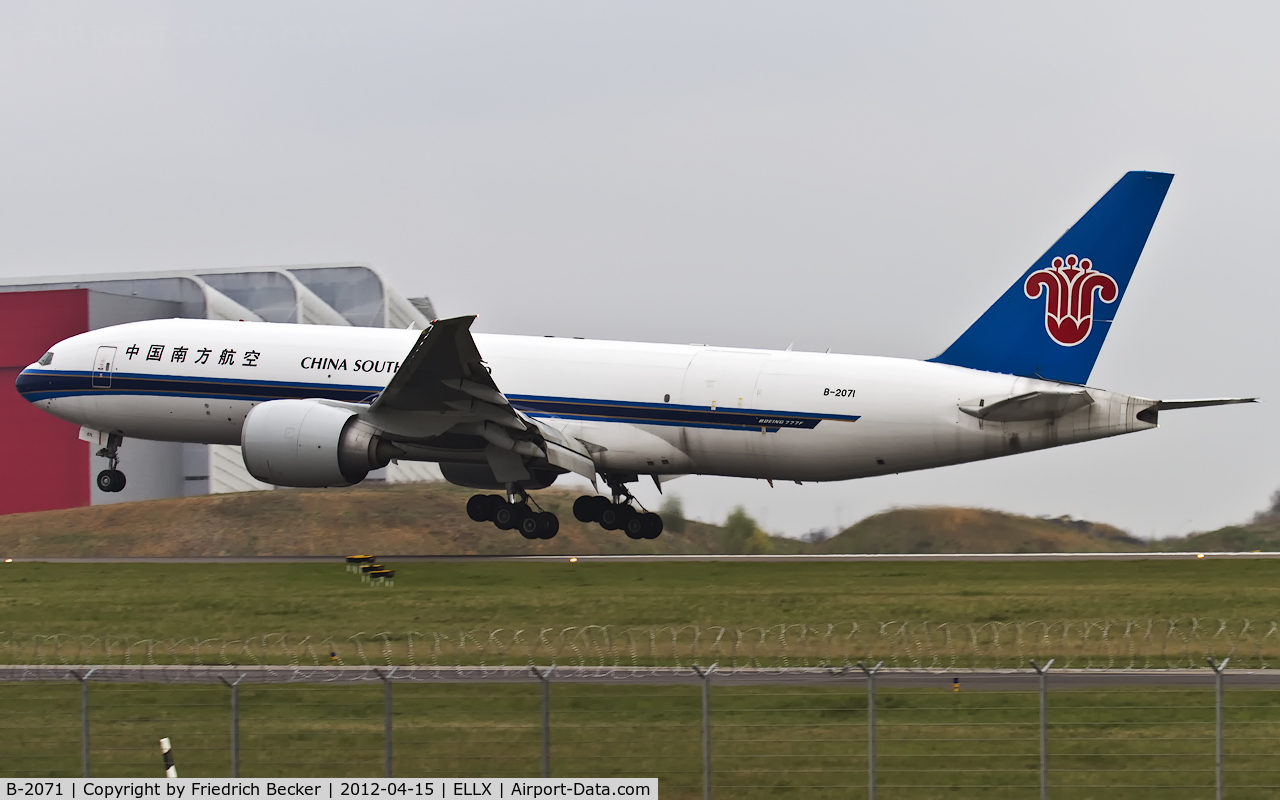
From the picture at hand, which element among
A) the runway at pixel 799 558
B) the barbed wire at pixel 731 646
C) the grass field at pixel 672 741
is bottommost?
the grass field at pixel 672 741

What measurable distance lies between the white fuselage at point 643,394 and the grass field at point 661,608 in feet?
9.87

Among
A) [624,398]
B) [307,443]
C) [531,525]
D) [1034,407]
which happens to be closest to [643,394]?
[624,398]

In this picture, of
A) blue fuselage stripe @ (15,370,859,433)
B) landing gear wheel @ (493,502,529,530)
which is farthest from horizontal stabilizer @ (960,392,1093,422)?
landing gear wheel @ (493,502,529,530)

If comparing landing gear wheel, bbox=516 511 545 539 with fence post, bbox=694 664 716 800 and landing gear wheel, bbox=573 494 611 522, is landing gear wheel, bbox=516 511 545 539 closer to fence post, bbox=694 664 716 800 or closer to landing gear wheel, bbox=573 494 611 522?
landing gear wheel, bbox=573 494 611 522

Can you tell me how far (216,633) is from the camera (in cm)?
2698

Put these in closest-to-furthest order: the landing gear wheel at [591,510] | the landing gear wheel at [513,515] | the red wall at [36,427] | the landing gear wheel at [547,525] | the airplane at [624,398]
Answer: the airplane at [624,398] < the landing gear wheel at [547,525] < the landing gear wheel at [513,515] < the landing gear wheel at [591,510] < the red wall at [36,427]

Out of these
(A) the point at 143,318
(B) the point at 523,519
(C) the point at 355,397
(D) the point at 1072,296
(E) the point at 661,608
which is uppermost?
(A) the point at 143,318

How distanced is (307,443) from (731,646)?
15204 mm

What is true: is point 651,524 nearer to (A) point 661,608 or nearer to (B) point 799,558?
(B) point 799,558

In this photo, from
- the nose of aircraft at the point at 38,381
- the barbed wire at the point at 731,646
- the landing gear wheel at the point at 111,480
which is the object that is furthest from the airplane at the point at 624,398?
the barbed wire at the point at 731,646

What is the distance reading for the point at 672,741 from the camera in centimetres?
1529

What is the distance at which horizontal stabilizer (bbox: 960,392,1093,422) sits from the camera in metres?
34.9

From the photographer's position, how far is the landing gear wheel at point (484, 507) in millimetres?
39938

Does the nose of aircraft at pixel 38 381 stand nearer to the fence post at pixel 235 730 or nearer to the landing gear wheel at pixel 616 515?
the landing gear wheel at pixel 616 515
